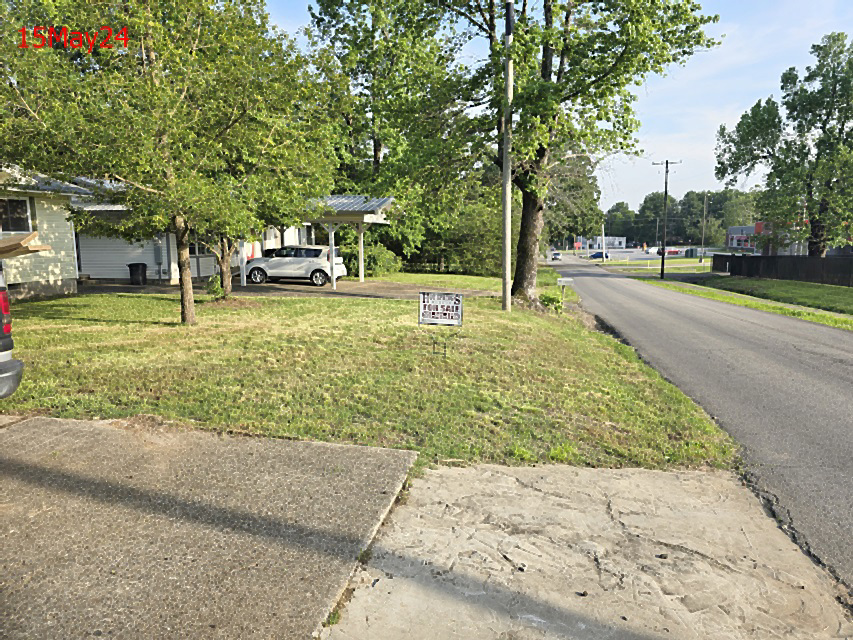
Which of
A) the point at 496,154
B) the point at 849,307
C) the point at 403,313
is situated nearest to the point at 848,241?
the point at 849,307

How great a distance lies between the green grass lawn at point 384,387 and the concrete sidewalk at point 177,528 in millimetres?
585

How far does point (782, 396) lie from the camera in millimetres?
8180

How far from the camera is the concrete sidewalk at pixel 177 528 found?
2.95 metres

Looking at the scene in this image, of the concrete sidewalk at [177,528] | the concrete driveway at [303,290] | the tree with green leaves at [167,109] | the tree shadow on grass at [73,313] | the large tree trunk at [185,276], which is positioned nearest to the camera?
the concrete sidewalk at [177,528]

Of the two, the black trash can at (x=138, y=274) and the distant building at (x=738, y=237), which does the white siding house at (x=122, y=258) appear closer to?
the black trash can at (x=138, y=274)

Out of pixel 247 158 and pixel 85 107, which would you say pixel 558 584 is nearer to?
pixel 85 107

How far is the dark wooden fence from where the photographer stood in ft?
104

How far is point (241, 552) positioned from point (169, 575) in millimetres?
405

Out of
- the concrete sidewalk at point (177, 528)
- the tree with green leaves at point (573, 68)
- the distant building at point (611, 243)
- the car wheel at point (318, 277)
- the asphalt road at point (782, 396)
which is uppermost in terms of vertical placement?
the tree with green leaves at point (573, 68)

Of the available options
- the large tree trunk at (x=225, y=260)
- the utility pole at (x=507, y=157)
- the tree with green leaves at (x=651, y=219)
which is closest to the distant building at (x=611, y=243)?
the tree with green leaves at (x=651, y=219)

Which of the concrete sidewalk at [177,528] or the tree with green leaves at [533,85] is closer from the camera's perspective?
the concrete sidewalk at [177,528]

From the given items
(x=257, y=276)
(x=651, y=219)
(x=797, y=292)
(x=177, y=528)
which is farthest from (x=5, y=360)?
(x=651, y=219)

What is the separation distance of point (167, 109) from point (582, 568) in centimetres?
940

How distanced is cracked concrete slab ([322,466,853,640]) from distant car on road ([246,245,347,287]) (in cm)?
1980
